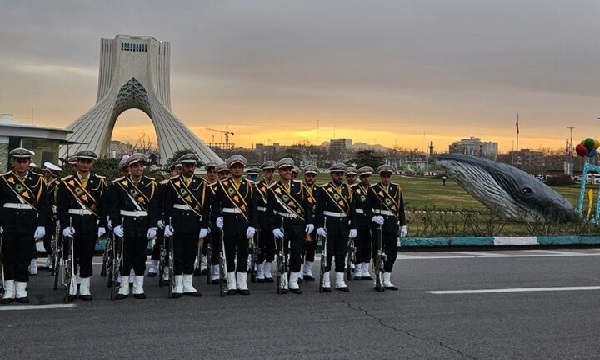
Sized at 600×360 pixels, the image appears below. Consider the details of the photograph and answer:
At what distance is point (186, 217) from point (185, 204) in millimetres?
177

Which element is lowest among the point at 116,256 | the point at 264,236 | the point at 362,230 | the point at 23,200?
the point at 116,256

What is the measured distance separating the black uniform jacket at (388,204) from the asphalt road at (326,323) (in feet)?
3.09

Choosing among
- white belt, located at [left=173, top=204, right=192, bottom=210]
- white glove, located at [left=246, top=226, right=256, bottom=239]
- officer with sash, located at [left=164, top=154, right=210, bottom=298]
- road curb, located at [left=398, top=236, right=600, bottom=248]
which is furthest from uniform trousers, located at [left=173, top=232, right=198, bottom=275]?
road curb, located at [left=398, top=236, right=600, bottom=248]

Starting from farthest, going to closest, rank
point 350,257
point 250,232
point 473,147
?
point 473,147 → point 350,257 → point 250,232

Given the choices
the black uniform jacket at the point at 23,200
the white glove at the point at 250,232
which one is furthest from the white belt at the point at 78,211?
the white glove at the point at 250,232

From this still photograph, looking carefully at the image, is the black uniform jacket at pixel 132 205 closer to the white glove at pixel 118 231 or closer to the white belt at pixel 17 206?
the white glove at pixel 118 231

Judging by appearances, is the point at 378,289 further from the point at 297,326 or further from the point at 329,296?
the point at 297,326

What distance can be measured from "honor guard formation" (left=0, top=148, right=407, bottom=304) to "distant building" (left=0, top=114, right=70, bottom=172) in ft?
17.3

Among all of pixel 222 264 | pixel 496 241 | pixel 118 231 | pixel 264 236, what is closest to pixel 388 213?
pixel 264 236

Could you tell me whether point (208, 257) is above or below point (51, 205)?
below

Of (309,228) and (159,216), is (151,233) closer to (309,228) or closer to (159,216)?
(159,216)

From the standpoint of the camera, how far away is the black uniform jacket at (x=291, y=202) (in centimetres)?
915

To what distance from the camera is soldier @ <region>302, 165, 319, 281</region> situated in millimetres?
9359

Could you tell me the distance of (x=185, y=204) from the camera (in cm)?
868
